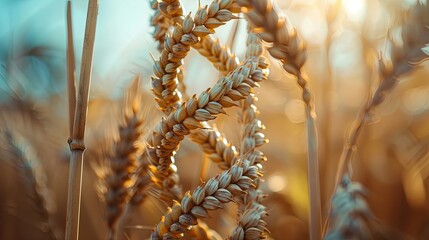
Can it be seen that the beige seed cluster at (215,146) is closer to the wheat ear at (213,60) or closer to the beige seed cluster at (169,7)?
the wheat ear at (213,60)

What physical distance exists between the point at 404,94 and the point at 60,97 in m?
1.33

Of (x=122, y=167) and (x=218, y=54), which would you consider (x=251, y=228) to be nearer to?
(x=218, y=54)

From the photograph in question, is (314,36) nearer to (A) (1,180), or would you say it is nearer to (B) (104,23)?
(B) (104,23)

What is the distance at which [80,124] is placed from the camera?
70 centimetres

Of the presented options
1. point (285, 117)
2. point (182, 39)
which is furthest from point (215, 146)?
point (285, 117)

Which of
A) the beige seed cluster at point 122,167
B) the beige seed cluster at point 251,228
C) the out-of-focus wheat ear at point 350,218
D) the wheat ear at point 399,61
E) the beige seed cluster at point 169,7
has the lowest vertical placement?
the beige seed cluster at point 251,228

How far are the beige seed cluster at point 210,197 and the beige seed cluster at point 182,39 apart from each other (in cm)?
13

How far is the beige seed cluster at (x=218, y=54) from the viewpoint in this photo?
0.73 meters

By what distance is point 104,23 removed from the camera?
1927 millimetres

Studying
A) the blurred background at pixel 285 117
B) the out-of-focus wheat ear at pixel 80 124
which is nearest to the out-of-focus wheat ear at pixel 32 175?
the blurred background at pixel 285 117

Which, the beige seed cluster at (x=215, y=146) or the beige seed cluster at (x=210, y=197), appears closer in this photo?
the beige seed cluster at (x=210, y=197)

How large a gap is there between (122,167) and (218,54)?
30 centimetres

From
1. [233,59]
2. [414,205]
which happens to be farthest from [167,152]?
[414,205]

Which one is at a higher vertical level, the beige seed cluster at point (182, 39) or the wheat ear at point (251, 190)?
the beige seed cluster at point (182, 39)
